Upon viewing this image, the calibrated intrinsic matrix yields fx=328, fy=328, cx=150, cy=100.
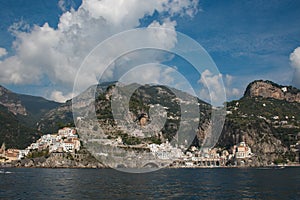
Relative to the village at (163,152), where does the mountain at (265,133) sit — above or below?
above

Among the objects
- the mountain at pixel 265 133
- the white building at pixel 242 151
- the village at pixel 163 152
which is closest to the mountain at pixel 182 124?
the mountain at pixel 265 133

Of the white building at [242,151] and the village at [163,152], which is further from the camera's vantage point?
the white building at [242,151]

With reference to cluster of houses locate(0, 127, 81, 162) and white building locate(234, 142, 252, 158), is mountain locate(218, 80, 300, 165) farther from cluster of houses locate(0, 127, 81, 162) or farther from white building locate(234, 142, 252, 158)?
cluster of houses locate(0, 127, 81, 162)

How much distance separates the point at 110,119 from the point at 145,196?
324ft

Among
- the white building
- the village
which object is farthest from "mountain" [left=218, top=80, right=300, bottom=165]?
the village

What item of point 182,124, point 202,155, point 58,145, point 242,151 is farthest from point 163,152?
point 182,124

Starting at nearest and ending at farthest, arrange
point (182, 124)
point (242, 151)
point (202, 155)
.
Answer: point (242, 151)
point (202, 155)
point (182, 124)

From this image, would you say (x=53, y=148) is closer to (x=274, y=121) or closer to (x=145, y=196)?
(x=145, y=196)

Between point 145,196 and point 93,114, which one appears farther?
point 93,114

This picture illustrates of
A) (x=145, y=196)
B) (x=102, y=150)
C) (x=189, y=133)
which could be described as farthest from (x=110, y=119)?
(x=145, y=196)

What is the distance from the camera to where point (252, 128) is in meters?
152

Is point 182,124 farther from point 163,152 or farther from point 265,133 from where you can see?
point 163,152

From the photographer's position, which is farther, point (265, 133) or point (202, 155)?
point (265, 133)

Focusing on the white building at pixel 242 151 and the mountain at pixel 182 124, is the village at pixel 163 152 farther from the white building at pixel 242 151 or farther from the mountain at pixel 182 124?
the mountain at pixel 182 124
